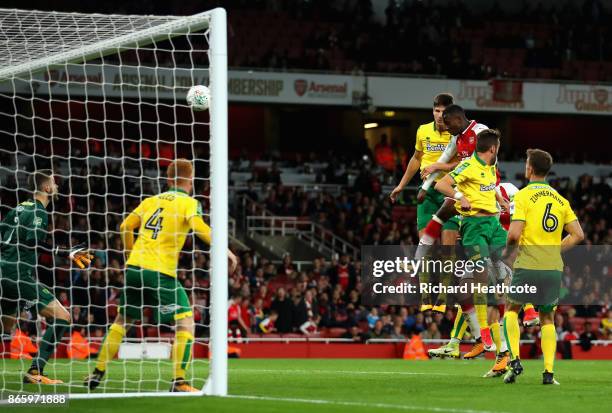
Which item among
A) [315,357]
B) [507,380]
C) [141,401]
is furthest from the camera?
[315,357]

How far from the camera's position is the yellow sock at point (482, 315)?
Result: 33.7 ft

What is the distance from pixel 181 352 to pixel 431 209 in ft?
13.3

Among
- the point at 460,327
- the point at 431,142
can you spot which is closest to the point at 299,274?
the point at 431,142

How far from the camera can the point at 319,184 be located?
28.6 metres

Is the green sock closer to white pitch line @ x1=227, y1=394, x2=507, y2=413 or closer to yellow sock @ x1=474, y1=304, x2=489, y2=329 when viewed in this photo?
white pitch line @ x1=227, y1=394, x2=507, y2=413

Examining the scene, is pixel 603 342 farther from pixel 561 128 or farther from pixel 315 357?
pixel 561 128

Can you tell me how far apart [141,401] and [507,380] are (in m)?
3.33

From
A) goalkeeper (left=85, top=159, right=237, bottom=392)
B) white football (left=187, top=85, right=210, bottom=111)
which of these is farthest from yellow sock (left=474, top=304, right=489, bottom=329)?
white football (left=187, top=85, right=210, bottom=111)

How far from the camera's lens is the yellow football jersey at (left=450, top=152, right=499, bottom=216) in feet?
32.8

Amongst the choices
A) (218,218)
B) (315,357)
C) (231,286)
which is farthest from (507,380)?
(231,286)

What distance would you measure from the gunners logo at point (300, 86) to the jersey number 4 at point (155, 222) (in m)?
21.8

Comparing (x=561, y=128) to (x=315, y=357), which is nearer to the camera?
(x=315, y=357)

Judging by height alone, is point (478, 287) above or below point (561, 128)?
below

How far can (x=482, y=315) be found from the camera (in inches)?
406
